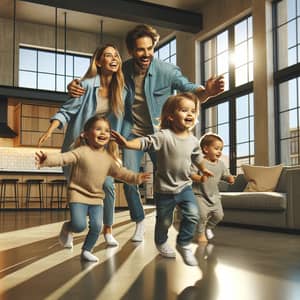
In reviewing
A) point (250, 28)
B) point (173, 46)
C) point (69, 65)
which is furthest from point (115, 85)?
point (69, 65)

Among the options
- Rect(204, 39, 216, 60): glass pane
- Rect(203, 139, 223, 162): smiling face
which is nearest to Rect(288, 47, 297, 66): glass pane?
Rect(204, 39, 216, 60): glass pane

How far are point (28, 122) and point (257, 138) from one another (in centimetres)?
597

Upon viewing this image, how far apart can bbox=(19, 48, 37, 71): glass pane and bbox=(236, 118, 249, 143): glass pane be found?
5791 mm

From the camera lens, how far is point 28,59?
11805 millimetres

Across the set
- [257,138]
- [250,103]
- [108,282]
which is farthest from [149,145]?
[250,103]

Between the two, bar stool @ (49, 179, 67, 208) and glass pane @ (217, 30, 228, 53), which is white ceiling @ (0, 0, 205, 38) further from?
bar stool @ (49, 179, 67, 208)

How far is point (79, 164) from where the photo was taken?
2.27m

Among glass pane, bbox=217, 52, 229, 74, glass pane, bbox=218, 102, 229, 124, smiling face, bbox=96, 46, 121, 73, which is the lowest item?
smiling face, bbox=96, 46, 121, 73

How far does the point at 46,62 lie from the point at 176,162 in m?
10.4

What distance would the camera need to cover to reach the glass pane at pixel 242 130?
8.30 metres

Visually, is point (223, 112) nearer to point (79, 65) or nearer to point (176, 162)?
point (79, 65)

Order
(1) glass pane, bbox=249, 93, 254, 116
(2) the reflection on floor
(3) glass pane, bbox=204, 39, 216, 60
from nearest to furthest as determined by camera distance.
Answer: (2) the reflection on floor, (1) glass pane, bbox=249, 93, 254, 116, (3) glass pane, bbox=204, 39, 216, 60

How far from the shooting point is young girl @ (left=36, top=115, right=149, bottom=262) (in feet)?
7.41

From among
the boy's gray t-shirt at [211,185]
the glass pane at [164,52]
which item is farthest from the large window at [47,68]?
the boy's gray t-shirt at [211,185]
